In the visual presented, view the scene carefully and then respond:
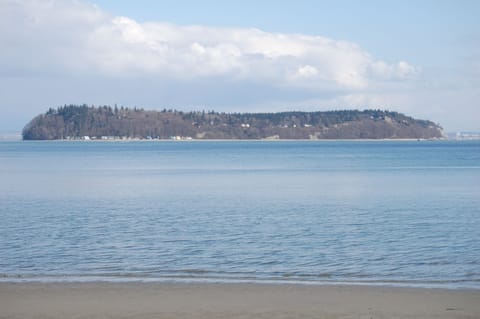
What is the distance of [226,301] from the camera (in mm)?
13516

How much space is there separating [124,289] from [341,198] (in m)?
23.3

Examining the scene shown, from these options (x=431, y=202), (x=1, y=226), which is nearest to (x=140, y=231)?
(x=1, y=226)

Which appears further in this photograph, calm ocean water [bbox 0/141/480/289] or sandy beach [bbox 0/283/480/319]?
calm ocean water [bbox 0/141/480/289]

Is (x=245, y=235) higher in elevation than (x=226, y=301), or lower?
lower

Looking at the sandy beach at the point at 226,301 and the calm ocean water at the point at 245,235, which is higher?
the sandy beach at the point at 226,301

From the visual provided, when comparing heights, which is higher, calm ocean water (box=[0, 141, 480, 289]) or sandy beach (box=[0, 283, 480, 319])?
sandy beach (box=[0, 283, 480, 319])

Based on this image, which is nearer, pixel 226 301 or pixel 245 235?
pixel 226 301

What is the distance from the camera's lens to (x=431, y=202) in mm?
34219

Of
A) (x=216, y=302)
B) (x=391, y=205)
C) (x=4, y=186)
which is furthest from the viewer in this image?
(x=4, y=186)

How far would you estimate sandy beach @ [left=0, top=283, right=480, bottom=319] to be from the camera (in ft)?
40.7

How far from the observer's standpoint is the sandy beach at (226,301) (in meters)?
12.4

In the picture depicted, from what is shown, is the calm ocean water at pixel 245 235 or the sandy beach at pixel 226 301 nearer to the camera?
the sandy beach at pixel 226 301

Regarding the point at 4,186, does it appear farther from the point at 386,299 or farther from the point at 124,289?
the point at 386,299

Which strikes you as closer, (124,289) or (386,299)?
(386,299)
